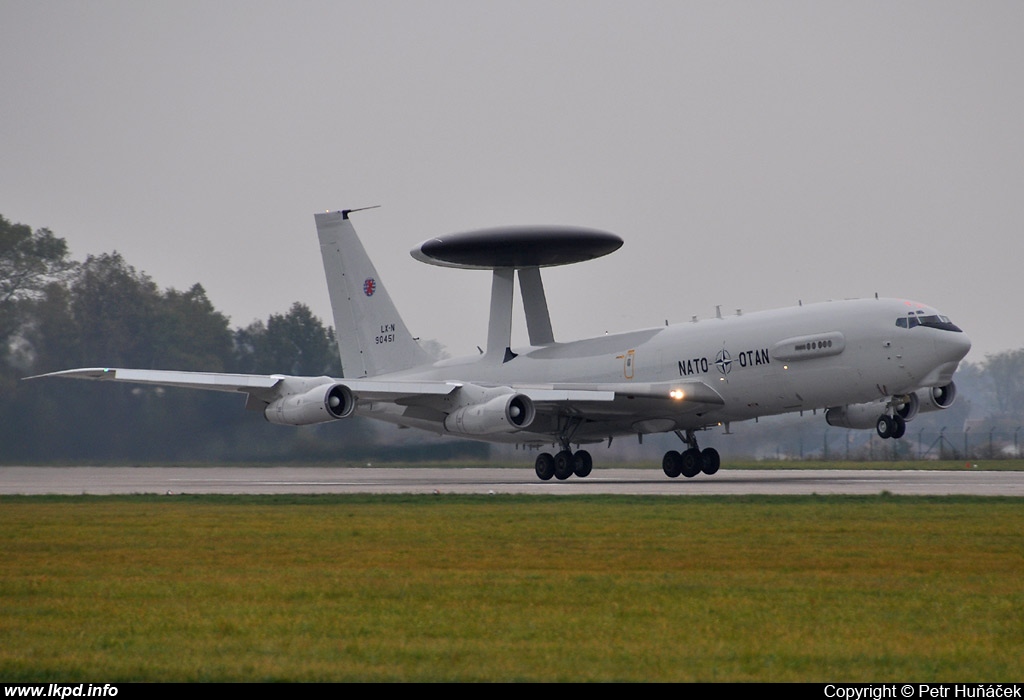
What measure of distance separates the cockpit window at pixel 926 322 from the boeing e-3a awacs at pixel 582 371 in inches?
1.7

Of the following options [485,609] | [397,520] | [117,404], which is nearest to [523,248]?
[117,404]

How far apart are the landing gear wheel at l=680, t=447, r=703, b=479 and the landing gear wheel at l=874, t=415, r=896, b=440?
6.68 meters

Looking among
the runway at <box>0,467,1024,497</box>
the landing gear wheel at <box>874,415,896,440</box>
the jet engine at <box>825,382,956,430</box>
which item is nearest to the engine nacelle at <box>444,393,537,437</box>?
the runway at <box>0,467,1024,497</box>

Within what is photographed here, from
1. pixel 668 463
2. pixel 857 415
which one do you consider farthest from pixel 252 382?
pixel 857 415

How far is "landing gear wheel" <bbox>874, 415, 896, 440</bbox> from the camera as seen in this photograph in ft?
107

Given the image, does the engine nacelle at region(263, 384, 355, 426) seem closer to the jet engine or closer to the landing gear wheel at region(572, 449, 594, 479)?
the landing gear wheel at region(572, 449, 594, 479)

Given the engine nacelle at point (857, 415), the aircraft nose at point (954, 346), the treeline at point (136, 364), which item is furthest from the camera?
the treeline at point (136, 364)

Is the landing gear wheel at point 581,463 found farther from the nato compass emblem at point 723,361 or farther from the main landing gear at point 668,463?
the nato compass emblem at point 723,361

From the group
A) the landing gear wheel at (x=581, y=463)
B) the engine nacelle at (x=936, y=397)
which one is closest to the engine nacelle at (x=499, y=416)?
the landing gear wheel at (x=581, y=463)

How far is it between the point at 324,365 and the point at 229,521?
31.1m

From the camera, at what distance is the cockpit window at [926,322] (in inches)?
1286

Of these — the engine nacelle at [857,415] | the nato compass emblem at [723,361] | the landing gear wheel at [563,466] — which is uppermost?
the nato compass emblem at [723,361]

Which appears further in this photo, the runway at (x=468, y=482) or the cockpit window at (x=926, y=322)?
the cockpit window at (x=926, y=322)

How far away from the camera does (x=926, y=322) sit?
3272 cm
